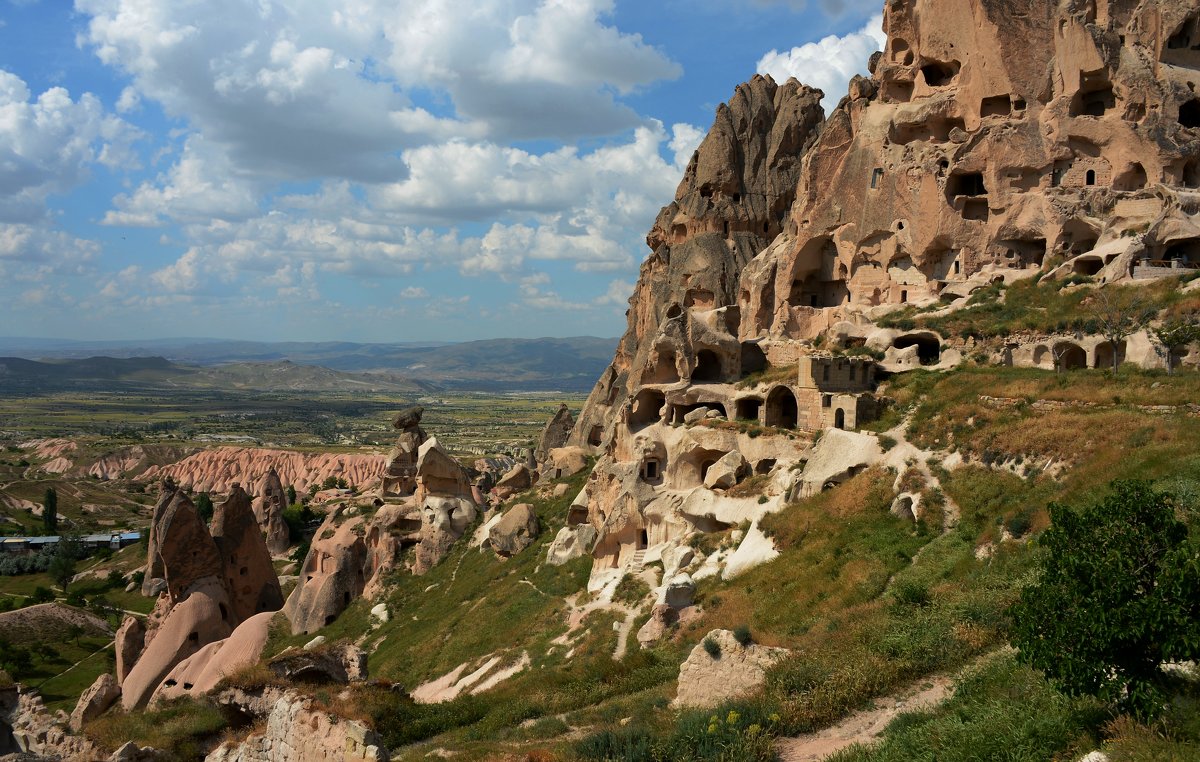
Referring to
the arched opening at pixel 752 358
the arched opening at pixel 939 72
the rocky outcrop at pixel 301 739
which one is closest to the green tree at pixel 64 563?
the arched opening at pixel 752 358

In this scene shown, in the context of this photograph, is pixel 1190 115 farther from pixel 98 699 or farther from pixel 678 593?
pixel 98 699

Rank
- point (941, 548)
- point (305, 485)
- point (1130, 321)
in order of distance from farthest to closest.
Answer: point (305, 485)
point (1130, 321)
point (941, 548)

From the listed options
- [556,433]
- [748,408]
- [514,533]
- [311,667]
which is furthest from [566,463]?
[311,667]

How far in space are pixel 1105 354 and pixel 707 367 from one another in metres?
16.2

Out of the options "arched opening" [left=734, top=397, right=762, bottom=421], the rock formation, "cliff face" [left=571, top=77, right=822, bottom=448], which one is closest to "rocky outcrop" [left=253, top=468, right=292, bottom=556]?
the rock formation

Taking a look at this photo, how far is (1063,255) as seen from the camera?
42531 mm

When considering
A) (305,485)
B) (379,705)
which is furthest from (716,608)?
(305,485)

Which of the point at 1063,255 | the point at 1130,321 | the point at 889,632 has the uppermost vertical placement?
the point at 1063,255

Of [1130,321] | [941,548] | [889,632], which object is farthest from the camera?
[1130,321]

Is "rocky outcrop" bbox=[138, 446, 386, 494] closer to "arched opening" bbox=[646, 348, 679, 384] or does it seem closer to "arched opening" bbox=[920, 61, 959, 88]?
"arched opening" bbox=[646, 348, 679, 384]

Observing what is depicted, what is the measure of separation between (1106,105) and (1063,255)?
9.57 meters

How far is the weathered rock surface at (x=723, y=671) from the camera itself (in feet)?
46.5

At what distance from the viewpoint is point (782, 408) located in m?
35.1

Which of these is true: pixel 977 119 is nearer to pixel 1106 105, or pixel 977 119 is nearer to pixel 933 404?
pixel 1106 105
